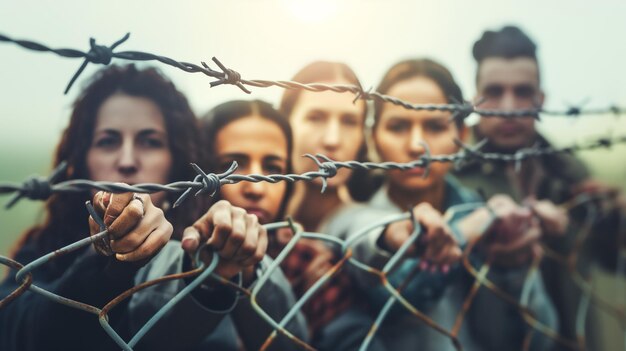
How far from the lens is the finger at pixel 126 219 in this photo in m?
0.51

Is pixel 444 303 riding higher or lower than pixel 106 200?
lower

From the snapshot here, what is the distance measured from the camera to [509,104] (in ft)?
4.76

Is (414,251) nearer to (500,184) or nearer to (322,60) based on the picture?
(322,60)

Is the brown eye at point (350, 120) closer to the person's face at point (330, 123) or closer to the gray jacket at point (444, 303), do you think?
the person's face at point (330, 123)

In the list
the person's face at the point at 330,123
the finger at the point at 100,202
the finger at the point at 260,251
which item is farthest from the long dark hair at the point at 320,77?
the finger at the point at 100,202

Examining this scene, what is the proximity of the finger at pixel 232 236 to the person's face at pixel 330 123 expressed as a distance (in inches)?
16.6

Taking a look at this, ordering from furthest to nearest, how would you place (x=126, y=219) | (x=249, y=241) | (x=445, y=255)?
(x=445, y=255), (x=249, y=241), (x=126, y=219)

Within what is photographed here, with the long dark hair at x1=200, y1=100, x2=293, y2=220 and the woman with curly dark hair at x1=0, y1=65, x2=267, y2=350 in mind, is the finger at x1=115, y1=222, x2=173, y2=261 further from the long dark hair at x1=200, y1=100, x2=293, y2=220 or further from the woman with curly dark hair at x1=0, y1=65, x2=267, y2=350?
the long dark hair at x1=200, y1=100, x2=293, y2=220

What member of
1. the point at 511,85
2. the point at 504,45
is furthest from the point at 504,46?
the point at 511,85

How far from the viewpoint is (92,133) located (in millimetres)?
768

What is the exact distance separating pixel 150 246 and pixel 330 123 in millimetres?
586

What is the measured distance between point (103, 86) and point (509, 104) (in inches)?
43.2

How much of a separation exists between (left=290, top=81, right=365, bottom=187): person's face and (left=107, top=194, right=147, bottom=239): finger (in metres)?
0.53

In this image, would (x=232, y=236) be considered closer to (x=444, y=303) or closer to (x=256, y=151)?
A: (x=256, y=151)
